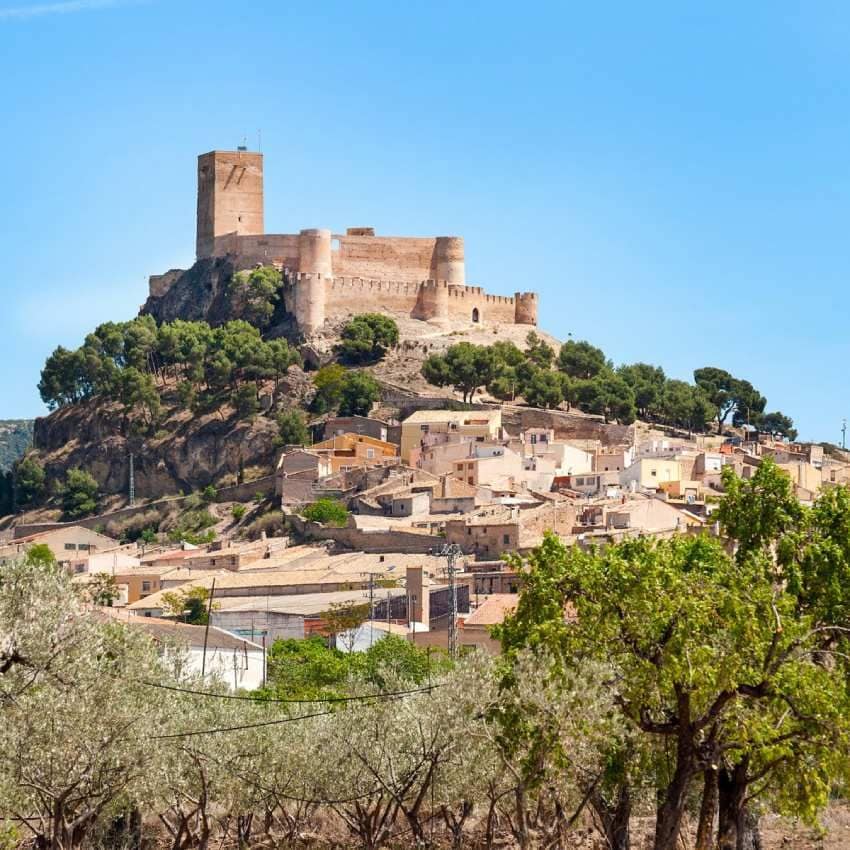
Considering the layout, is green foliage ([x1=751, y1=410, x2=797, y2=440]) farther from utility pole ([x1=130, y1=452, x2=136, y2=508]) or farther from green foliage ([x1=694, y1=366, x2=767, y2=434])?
utility pole ([x1=130, y1=452, x2=136, y2=508])

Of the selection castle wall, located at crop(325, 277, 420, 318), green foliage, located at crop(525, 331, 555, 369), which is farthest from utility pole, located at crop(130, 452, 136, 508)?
green foliage, located at crop(525, 331, 555, 369)

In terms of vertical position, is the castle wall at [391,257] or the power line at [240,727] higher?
the castle wall at [391,257]

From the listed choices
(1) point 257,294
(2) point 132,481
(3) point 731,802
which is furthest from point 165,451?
(3) point 731,802

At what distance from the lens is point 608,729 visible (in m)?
25.5

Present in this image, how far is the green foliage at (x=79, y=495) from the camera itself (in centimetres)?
9519

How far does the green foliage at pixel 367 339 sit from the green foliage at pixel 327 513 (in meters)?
23.1

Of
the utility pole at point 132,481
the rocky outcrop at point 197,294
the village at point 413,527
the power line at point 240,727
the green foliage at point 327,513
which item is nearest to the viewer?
the power line at point 240,727

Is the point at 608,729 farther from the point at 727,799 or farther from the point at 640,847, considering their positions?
the point at 640,847

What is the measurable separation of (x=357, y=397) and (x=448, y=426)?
379 inches

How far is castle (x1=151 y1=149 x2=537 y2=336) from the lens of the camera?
107m

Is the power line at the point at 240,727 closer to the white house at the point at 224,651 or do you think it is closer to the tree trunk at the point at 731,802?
the tree trunk at the point at 731,802

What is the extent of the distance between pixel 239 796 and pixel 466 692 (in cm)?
634

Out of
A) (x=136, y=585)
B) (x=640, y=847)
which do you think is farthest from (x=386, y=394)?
(x=640, y=847)

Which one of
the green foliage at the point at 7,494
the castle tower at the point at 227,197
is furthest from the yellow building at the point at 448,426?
the castle tower at the point at 227,197
